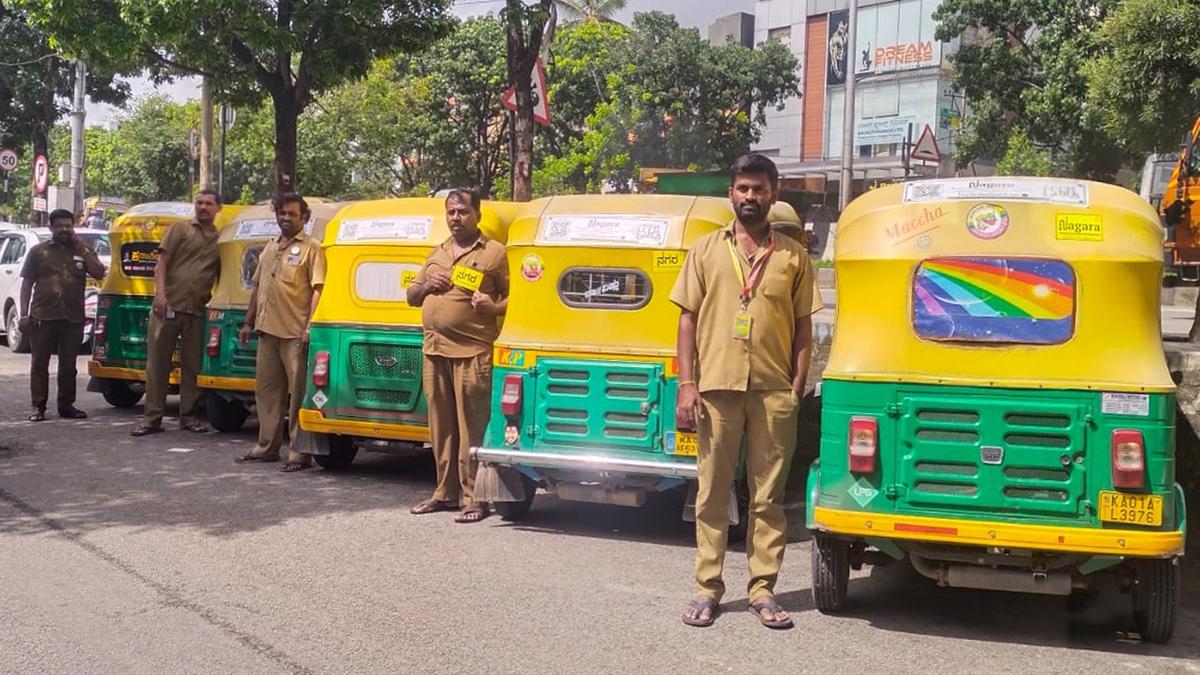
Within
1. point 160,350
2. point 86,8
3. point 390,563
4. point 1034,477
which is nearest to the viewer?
point 1034,477

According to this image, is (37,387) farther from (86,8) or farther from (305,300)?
(86,8)

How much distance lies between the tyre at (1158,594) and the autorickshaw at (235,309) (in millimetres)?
7293

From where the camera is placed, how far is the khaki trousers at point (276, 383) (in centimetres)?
982

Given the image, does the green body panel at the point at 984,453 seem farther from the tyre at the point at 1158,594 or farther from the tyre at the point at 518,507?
the tyre at the point at 518,507

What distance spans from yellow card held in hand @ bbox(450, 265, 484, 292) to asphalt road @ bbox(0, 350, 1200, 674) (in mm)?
→ 1457

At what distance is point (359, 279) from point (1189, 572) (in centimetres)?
563

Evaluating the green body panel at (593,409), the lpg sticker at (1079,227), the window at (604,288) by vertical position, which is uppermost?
the lpg sticker at (1079,227)

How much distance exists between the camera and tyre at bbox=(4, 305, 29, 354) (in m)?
18.3

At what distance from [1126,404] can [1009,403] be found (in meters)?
0.47

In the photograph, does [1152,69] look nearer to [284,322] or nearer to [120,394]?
[284,322]

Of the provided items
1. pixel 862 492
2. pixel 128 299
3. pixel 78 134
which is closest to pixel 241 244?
pixel 128 299

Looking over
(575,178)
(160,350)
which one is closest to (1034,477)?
(160,350)

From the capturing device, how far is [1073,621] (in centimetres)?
618

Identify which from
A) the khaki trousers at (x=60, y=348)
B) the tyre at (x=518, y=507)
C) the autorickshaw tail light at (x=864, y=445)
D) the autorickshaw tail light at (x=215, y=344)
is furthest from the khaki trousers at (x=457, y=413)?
the khaki trousers at (x=60, y=348)
